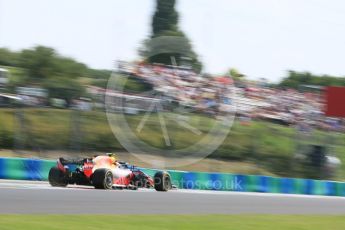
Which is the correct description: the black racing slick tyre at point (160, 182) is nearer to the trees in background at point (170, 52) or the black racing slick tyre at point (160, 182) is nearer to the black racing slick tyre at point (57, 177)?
the black racing slick tyre at point (57, 177)

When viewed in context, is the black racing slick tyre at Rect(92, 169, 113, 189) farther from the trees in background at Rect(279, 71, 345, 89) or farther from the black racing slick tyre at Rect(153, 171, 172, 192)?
the trees in background at Rect(279, 71, 345, 89)

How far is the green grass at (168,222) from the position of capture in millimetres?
7724

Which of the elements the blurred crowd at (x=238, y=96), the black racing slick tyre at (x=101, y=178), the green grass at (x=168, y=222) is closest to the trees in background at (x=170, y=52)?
the blurred crowd at (x=238, y=96)

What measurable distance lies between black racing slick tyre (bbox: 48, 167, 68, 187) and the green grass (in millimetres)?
5825

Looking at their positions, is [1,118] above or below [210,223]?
above

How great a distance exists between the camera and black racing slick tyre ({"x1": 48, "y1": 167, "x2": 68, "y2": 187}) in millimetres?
15891

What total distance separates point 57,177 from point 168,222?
23.4ft

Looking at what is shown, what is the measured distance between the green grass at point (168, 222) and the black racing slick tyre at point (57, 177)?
5825mm

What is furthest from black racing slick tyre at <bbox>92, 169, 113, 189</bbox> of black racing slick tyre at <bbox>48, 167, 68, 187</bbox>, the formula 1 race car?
black racing slick tyre at <bbox>48, 167, 68, 187</bbox>

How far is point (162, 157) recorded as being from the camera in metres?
25.7

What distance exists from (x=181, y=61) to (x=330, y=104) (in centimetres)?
1883

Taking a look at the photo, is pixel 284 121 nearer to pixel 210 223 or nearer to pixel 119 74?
pixel 119 74

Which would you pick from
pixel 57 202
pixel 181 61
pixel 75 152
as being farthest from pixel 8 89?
pixel 57 202

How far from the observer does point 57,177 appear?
1593cm
